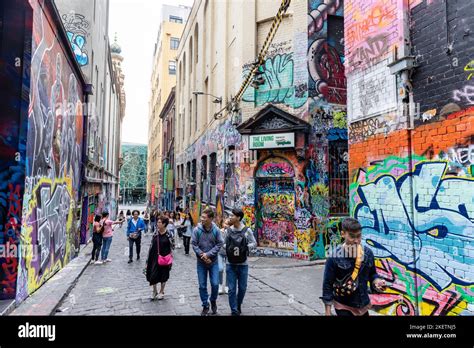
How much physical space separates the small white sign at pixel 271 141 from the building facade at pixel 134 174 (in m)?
69.6

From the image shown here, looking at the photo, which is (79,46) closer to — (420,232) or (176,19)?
(420,232)

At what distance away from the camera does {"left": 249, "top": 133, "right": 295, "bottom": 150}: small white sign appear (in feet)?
35.0

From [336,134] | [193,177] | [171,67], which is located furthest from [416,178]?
[171,67]

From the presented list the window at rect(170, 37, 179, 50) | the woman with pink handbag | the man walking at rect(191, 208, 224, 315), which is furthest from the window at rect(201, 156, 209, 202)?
the window at rect(170, 37, 179, 50)

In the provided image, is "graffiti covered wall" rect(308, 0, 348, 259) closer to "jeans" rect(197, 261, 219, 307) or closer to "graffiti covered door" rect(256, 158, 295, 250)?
"graffiti covered door" rect(256, 158, 295, 250)

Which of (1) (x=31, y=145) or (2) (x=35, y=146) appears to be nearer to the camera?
(1) (x=31, y=145)

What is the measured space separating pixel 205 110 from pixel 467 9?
1559cm

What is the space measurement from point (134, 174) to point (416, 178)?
78670 mm

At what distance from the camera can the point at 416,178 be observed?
484 cm

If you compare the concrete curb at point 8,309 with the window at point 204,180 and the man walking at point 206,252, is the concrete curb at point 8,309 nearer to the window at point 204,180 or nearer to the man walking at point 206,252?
the man walking at point 206,252

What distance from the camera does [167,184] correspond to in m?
31.4

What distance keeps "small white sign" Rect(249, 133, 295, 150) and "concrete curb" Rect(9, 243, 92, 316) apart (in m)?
6.50

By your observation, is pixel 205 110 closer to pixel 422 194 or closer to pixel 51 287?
pixel 51 287

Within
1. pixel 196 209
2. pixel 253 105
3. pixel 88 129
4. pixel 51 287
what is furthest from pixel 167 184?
pixel 51 287
